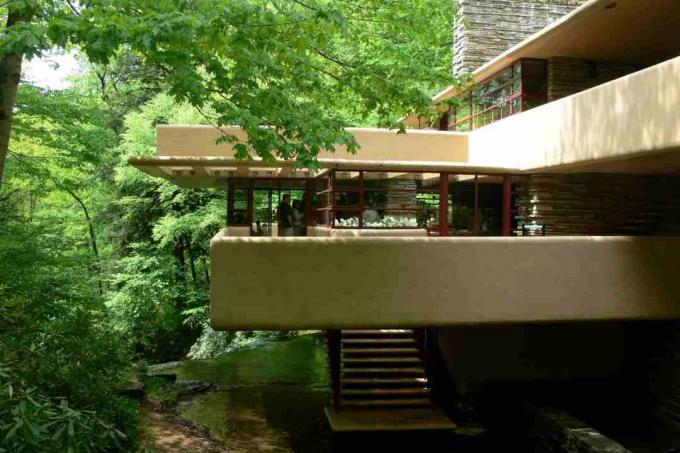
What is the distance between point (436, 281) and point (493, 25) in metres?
12.3

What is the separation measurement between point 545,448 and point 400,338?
3.60m

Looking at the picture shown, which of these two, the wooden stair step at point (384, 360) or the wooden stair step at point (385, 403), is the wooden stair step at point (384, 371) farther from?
the wooden stair step at point (385, 403)

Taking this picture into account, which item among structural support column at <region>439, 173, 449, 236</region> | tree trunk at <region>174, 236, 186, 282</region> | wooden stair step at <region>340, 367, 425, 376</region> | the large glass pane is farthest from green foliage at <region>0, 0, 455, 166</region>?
tree trunk at <region>174, 236, 186, 282</region>

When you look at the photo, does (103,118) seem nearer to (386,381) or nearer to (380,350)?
(380,350)

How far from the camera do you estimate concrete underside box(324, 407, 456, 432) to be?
1085cm

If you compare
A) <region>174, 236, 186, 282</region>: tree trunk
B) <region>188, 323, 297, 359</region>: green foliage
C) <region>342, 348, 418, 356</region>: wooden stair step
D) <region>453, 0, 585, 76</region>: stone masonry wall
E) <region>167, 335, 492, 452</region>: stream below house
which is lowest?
<region>188, 323, 297, 359</region>: green foliage

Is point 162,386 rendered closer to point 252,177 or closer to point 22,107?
point 252,177

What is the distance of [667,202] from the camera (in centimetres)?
1185

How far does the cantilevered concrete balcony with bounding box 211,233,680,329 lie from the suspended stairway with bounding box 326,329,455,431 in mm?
3224

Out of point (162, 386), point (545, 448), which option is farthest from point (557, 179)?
point (162, 386)

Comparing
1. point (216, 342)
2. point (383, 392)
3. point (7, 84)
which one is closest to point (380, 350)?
point (383, 392)

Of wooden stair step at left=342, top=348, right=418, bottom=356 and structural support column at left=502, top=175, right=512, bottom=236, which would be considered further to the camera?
wooden stair step at left=342, top=348, right=418, bottom=356

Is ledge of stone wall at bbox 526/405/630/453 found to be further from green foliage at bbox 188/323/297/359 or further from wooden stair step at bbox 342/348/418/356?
green foliage at bbox 188/323/297/359

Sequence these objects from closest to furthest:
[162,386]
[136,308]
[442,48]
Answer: [162,386]
[136,308]
[442,48]
